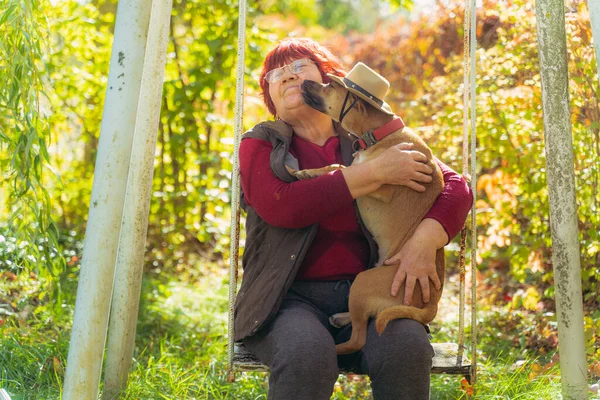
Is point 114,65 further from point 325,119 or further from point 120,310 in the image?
point 120,310

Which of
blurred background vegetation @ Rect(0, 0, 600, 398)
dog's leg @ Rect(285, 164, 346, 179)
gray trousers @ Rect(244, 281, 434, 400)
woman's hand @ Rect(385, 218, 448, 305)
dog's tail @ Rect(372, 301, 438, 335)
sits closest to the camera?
gray trousers @ Rect(244, 281, 434, 400)

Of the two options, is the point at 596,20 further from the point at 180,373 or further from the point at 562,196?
the point at 180,373

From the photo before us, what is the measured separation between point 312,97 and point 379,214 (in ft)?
1.53

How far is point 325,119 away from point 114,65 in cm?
79

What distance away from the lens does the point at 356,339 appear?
231 centimetres

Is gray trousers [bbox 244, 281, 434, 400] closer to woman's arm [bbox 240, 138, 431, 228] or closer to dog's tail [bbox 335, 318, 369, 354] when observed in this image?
dog's tail [bbox 335, 318, 369, 354]

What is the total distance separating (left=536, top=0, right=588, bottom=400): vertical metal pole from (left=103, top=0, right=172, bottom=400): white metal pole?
1.51 meters

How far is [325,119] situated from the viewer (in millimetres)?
2717

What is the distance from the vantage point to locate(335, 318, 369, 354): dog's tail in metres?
2.31

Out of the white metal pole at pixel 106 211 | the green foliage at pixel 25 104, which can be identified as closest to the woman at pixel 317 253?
the white metal pole at pixel 106 211

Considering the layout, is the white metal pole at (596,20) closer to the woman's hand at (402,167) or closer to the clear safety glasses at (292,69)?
the woman's hand at (402,167)

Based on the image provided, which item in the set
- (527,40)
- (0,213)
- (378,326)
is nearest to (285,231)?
(378,326)

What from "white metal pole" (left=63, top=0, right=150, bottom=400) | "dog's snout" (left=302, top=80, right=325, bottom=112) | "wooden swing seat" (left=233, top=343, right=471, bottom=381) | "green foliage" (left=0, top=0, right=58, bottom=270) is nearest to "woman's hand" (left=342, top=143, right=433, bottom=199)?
"dog's snout" (left=302, top=80, right=325, bottom=112)

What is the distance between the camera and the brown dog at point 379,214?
2.31 m
